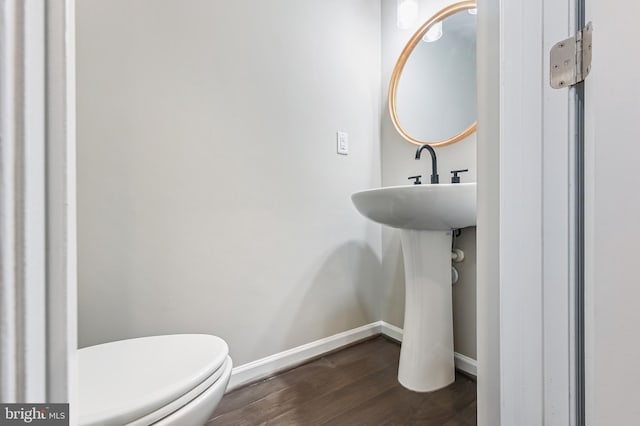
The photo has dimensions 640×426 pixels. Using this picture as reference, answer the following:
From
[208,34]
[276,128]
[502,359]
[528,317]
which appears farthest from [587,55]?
[208,34]

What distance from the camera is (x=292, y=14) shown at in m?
1.28

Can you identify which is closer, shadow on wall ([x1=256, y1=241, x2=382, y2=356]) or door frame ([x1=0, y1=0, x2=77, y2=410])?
door frame ([x1=0, y1=0, x2=77, y2=410])

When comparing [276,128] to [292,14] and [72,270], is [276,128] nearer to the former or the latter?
[292,14]

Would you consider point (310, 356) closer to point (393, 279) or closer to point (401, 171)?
point (393, 279)

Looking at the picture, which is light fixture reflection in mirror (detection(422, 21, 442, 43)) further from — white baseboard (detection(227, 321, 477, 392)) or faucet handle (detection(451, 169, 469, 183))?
white baseboard (detection(227, 321, 477, 392))

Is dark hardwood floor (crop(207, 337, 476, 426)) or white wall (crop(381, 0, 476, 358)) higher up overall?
white wall (crop(381, 0, 476, 358))

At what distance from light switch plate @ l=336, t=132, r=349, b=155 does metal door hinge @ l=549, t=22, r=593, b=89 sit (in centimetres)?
103

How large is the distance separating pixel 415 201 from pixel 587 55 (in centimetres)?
55

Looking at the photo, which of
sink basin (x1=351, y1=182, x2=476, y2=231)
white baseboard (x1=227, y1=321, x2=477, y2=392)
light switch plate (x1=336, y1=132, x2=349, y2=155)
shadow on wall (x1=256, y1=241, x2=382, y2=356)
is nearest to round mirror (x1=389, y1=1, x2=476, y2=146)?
light switch plate (x1=336, y1=132, x2=349, y2=155)

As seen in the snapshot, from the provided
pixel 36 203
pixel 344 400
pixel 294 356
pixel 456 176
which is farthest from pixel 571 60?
pixel 294 356

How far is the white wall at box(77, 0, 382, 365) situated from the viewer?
91 cm

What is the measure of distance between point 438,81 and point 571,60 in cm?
100

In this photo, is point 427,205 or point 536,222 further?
point 427,205

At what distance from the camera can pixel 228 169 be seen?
1126mm
